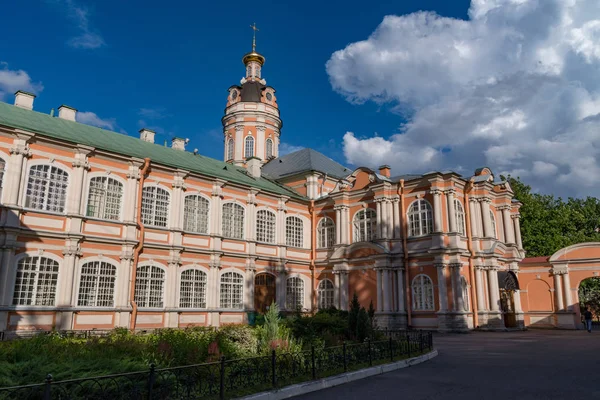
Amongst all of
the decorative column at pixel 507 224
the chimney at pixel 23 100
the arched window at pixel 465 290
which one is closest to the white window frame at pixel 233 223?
the chimney at pixel 23 100

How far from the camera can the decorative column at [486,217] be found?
88.4 ft

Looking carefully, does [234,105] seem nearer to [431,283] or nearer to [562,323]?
[431,283]

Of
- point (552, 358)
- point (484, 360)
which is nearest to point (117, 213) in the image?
point (484, 360)

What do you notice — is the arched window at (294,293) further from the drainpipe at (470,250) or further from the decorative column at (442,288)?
the drainpipe at (470,250)

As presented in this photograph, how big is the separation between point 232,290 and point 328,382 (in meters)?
16.3

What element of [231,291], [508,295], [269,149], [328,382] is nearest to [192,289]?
[231,291]

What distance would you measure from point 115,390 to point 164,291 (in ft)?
52.6

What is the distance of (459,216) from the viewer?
26.4m

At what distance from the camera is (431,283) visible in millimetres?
24906

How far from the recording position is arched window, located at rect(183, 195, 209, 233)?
933 inches

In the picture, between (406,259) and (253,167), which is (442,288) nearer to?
(406,259)

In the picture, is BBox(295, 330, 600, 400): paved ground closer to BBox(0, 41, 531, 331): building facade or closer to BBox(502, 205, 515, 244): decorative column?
BBox(0, 41, 531, 331): building facade

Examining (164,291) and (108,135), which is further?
(108,135)

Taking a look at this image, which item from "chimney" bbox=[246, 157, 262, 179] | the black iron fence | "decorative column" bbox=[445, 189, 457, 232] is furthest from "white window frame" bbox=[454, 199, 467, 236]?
the black iron fence
